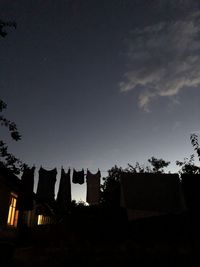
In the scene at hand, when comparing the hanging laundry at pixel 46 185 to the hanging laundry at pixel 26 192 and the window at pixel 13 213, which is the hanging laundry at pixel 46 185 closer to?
the hanging laundry at pixel 26 192

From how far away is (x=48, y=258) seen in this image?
1134 centimetres

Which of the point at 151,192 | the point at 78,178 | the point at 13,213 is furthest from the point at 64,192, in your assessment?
the point at 151,192

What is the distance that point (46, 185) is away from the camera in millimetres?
17438

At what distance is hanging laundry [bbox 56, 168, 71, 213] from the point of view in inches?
712

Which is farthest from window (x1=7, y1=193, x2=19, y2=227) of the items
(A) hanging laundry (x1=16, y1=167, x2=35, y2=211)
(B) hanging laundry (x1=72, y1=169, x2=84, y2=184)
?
(B) hanging laundry (x1=72, y1=169, x2=84, y2=184)

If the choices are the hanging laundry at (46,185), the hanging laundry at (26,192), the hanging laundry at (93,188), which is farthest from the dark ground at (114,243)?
the hanging laundry at (93,188)

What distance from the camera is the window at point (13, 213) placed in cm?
1647

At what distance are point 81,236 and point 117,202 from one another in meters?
2.40

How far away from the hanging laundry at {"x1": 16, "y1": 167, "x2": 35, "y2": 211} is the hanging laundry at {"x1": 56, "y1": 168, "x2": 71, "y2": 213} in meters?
1.98

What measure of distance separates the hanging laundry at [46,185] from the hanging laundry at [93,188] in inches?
87.3

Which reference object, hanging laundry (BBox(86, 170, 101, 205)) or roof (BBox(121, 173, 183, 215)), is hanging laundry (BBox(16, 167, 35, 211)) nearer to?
hanging laundry (BBox(86, 170, 101, 205))

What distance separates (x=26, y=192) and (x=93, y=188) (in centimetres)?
420

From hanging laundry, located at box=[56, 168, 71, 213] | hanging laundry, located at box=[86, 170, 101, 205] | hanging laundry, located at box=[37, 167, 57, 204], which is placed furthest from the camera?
hanging laundry, located at box=[56, 168, 71, 213]

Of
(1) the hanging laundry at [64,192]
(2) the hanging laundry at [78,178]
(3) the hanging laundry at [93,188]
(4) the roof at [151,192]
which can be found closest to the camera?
(4) the roof at [151,192]
